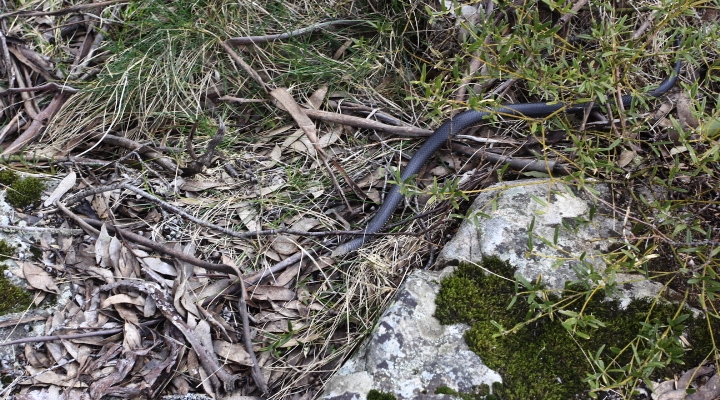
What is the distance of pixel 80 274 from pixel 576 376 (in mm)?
2321

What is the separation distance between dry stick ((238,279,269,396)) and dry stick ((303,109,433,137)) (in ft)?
3.73

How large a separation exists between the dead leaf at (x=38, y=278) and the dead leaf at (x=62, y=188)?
37cm

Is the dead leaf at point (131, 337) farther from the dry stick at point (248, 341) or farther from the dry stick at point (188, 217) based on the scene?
the dry stick at point (188, 217)

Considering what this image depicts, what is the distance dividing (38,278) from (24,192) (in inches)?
21.1

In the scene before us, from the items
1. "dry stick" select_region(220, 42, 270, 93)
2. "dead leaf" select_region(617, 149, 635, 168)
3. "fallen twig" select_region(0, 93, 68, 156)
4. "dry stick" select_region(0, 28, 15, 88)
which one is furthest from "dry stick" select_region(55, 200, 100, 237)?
"dead leaf" select_region(617, 149, 635, 168)

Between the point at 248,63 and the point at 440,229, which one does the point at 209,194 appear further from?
the point at 440,229

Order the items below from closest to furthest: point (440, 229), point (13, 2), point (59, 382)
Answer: point (59, 382) → point (440, 229) → point (13, 2)

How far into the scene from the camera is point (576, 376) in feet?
7.78

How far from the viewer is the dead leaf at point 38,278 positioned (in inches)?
115

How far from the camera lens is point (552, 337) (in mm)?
2447

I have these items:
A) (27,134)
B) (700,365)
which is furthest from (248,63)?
(700,365)

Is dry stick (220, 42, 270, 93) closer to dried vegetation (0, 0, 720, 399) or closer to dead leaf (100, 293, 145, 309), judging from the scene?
dried vegetation (0, 0, 720, 399)

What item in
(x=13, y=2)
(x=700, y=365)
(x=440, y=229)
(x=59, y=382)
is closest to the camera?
(x=700, y=365)

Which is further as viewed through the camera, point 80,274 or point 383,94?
point 383,94
